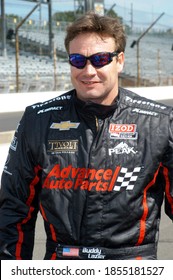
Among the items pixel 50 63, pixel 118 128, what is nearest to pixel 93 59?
pixel 118 128

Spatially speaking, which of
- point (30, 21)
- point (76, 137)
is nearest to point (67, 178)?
point (76, 137)

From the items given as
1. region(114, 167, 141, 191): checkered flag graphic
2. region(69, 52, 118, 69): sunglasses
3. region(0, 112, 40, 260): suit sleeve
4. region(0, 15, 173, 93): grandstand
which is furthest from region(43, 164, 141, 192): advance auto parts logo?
region(0, 15, 173, 93): grandstand

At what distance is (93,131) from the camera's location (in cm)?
238

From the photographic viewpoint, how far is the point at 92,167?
234cm

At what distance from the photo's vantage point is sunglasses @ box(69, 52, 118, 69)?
2.35 metres

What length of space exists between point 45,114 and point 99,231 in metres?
0.52

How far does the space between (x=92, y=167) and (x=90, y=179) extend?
5 centimetres

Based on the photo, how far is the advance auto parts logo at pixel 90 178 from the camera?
91.5 inches

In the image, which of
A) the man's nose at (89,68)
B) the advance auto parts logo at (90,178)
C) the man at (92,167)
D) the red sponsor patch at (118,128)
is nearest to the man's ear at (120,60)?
the man at (92,167)

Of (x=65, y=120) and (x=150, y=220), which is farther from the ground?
(x=65, y=120)

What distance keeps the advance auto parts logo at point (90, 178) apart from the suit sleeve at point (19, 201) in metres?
0.11
